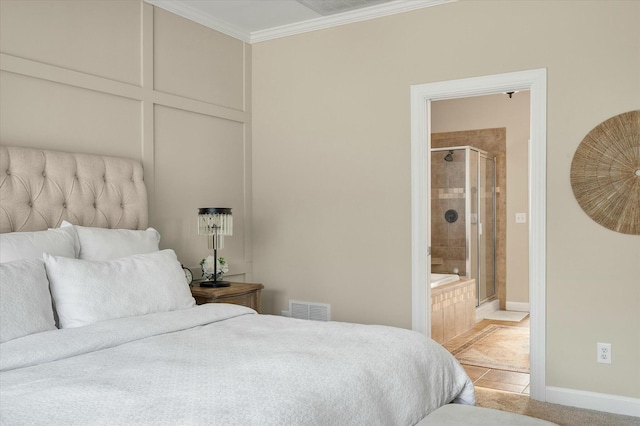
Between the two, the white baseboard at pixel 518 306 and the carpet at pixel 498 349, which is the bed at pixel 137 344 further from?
the white baseboard at pixel 518 306

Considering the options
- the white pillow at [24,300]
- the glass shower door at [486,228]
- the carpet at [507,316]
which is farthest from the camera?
the glass shower door at [486,228]

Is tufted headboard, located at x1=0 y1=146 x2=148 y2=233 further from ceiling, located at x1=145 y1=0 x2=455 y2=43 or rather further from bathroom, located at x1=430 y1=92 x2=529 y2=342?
bathroom, located at x1=430 y1=92 x2=529 y2=342

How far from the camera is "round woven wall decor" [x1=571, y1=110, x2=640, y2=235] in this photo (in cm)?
330

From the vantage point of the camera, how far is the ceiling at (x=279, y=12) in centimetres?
402

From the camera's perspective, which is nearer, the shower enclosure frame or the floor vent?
the floor vent

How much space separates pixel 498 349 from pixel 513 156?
273 centimetres

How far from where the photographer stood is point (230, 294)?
3668 millimetres

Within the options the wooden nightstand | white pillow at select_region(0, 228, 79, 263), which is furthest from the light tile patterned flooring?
white pillow at select_region(0, 228, 79, 263)

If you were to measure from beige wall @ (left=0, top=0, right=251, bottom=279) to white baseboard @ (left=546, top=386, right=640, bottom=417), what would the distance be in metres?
2.47

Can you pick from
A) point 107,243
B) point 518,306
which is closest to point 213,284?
point 107,243

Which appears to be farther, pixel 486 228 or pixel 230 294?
pixel 486 228

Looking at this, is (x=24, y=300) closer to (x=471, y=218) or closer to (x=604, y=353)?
(x=604, y=353)

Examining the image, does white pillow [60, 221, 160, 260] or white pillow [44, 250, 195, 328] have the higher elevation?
white pillow [60, 221, 160, 260]

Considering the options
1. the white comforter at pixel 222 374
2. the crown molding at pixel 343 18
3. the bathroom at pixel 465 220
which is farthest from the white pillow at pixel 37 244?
the bathroom at pixel 465 220
